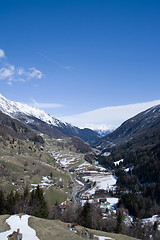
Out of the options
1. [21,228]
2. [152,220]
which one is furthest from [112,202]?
[21,228]

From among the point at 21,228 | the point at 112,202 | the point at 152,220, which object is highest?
the point at 21,228

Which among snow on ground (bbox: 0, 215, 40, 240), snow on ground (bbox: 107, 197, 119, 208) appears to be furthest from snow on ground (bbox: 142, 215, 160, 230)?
snow on ground (bbox: 0, 215, 40, 240)

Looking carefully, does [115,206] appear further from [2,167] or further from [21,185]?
[2,167]

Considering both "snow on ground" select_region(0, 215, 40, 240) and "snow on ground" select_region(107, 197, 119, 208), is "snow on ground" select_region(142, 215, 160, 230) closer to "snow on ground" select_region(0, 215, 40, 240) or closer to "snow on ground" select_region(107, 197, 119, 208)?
"snow on ground" select_region(107, 197, 119, 208)

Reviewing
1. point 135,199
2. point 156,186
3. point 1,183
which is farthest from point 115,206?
point 1,183

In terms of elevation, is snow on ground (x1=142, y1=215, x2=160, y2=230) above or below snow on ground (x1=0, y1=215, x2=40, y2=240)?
below

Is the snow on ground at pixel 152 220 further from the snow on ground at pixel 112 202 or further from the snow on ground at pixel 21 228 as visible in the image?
the snow on ground at pixel 21 228

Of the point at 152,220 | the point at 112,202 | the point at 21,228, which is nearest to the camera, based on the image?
the point at 21,228

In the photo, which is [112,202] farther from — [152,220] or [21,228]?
[21,228]
